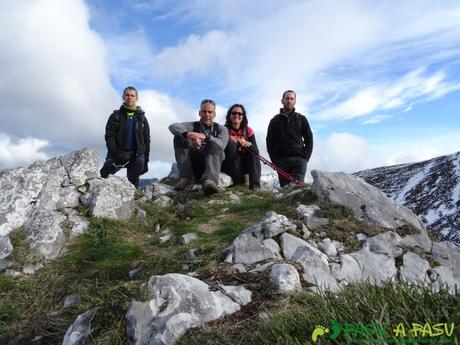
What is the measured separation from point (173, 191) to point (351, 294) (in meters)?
8.93

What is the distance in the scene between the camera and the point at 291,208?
9258 mm

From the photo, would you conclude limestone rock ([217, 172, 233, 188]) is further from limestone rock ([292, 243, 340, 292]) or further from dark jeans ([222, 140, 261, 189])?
limestone rock ([292, 243, 340, 292])

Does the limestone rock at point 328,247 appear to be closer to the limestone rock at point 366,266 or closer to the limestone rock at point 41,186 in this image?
the limestone rock at point 366,266

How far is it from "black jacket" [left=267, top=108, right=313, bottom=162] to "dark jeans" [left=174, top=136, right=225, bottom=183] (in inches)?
95.8

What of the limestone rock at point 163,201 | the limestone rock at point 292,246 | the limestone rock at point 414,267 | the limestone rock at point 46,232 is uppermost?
the limestone rock at point 163,201

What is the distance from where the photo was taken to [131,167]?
12.4 m

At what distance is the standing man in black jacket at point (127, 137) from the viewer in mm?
12086

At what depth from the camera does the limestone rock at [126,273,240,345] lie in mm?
4467

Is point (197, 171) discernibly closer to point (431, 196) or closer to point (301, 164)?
point (301, 164)

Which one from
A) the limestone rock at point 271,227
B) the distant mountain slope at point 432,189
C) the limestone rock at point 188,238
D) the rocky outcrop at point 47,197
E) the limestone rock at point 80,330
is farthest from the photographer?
the distant mountain slope at point 432,189

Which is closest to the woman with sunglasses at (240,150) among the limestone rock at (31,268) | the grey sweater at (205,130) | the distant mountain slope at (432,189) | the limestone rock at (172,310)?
the grey sweater at (205,130)

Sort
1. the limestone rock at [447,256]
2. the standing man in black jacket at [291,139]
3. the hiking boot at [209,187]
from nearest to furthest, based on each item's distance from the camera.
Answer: the limestone rock at [447,256] → the hiking boot at [209,187] → the standing man in black jacket at [291,139]

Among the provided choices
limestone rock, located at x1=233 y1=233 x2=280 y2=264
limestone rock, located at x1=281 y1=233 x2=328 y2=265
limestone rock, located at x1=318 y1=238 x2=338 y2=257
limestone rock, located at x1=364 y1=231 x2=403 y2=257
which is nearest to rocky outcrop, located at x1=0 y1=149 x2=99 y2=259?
limestone rock, located at x1=233 y1=233 x2=280 y2=264

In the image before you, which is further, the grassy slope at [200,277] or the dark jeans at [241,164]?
the dark jeans at [241,164]
